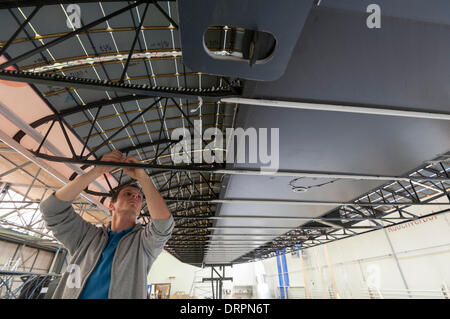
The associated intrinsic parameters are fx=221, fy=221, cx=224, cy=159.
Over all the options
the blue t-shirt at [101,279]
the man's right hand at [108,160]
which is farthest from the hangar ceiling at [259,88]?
the blue t-shirt at [101,279]

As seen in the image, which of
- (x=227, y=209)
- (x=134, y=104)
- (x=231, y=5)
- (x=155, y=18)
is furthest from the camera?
(x=227, y=209)

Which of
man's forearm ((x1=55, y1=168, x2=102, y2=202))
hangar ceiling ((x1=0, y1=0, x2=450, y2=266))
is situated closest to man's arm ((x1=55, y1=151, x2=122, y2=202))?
man's forearm ((x1=55, y1=168, x2=102, y2=202))

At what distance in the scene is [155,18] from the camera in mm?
5395

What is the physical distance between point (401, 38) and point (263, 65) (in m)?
2.06

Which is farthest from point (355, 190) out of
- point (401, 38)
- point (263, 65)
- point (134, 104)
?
point (134, 104)

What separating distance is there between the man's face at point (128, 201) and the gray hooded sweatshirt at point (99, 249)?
0.64ft

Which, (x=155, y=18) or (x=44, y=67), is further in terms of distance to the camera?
(x=44, y=67)

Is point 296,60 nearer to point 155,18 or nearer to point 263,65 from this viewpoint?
point 263,65

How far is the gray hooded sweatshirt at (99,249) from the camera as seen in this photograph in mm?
1446

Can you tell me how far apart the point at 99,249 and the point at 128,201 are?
44 centimetres

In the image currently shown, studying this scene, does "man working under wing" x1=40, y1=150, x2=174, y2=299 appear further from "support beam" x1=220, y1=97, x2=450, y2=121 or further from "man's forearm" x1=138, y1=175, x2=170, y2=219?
"support beam" x1=220, y1=97, x2=450, y2=121

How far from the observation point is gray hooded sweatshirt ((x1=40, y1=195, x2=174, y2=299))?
145 cm

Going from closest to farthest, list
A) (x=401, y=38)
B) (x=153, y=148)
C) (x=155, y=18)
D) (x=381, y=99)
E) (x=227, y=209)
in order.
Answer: (x=401, y=38) → (x=381, y=99) → (x=155, y=18) → (x=227, y=209) → (x=153, y=148)

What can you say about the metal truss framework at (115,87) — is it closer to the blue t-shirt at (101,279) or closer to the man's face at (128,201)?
the man's face at (128,201)
